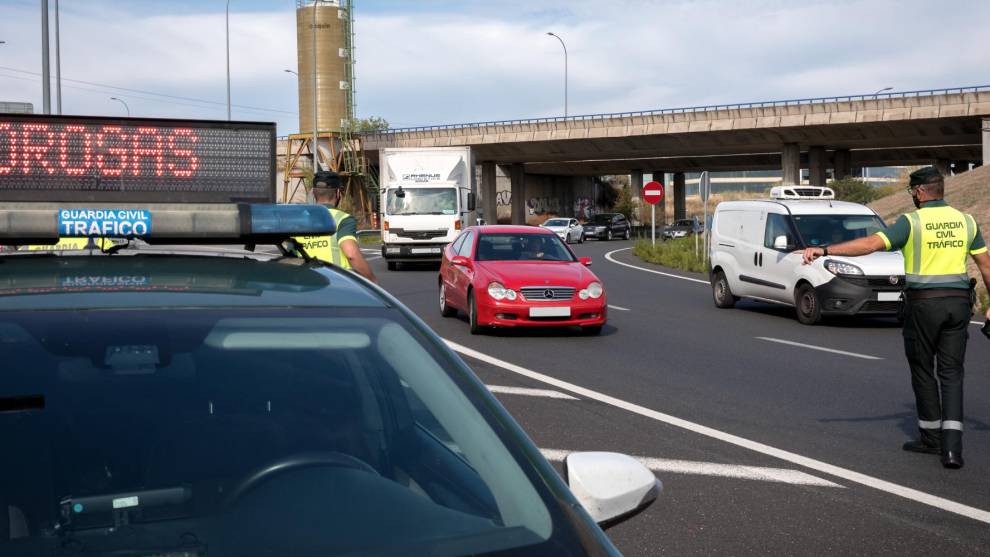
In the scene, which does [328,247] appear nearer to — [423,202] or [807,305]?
[807,305]

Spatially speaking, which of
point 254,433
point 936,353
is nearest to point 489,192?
point 936,353

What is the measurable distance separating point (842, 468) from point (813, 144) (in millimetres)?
58970

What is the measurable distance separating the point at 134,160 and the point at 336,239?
4250 millimetres

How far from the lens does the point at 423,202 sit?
32.3 m

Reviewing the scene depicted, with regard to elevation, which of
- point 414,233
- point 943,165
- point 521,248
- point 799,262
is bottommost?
point 799,262

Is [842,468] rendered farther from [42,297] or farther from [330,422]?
[42,297]

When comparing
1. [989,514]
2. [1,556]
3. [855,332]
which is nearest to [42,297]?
[1,556]

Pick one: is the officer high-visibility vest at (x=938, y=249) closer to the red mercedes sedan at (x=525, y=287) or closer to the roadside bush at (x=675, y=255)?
the red mercedes sedan at (x=525, y=287)

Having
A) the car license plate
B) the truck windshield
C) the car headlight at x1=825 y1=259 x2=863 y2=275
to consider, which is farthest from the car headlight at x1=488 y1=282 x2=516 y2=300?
the truck windshield

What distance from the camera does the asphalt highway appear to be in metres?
5.79

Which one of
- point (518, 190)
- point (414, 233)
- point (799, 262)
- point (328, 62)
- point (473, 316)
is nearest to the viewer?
point (473, 316)

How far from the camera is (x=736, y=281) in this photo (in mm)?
19047

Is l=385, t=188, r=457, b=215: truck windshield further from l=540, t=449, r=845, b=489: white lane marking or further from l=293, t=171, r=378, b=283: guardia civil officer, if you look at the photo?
l=540, t=449, r=845, b=489: white lane marking

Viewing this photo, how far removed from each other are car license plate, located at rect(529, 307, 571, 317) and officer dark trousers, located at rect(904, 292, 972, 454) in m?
7.00
